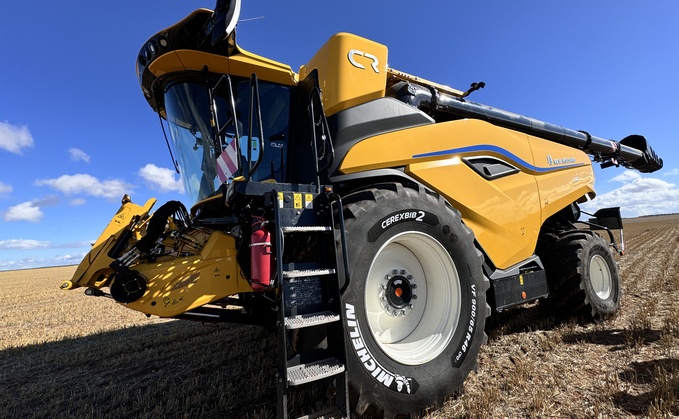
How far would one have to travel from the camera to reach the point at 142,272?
2.94m

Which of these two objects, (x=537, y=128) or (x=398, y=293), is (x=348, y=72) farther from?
(x=537, y=128)

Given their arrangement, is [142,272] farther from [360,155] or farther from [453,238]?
[453,238]

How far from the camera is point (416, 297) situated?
3.07 meters

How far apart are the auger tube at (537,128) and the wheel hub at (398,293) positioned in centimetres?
197

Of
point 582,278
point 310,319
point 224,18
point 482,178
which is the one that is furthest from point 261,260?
point 582,278

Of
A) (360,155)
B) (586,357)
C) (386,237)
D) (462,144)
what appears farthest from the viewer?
(462,144)

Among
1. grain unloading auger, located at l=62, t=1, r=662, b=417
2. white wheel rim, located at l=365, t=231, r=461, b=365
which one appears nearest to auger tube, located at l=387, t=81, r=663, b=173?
grain unloading auger, located at l=62, t=1, r=662, b=417

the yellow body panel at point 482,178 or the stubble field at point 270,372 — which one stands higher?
the yellow body panel at point 482,178

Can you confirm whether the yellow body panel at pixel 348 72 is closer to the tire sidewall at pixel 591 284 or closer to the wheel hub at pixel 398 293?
the wheel hub at pixel 398 293

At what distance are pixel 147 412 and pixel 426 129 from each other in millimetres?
3394

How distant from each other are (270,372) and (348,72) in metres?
2.95

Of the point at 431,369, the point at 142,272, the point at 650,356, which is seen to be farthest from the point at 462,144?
A: the point at 142,272

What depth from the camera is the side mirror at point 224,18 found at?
251cm

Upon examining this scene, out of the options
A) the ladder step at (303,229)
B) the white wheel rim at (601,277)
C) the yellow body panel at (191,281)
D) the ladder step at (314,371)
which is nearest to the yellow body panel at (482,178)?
the ladder step at (303,229)
